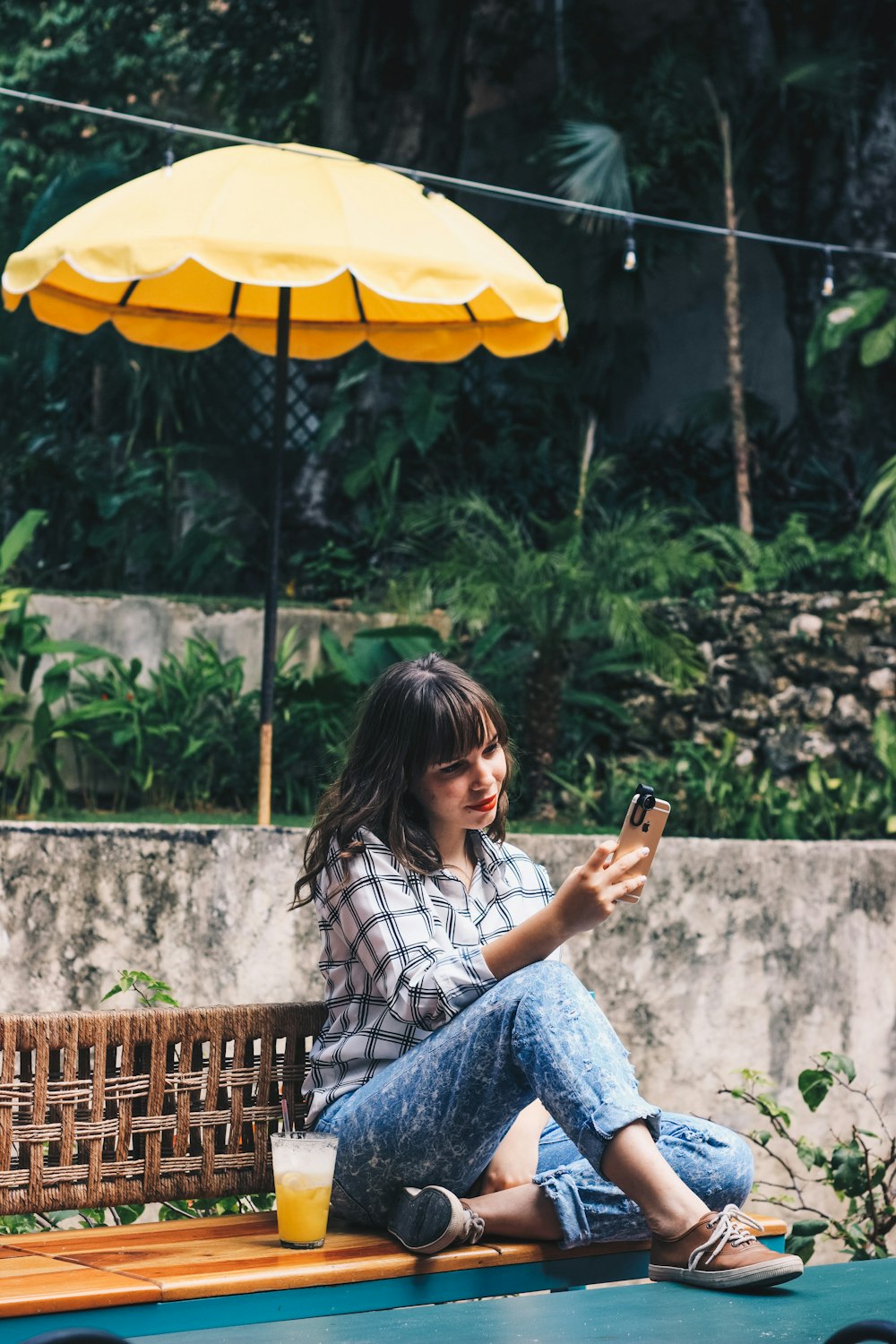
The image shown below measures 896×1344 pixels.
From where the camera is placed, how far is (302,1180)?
8.79 feet

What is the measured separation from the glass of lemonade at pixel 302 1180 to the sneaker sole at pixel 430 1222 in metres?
0.15

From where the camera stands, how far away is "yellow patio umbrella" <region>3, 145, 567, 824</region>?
14.8ft

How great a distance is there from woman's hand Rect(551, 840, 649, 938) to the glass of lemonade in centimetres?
52

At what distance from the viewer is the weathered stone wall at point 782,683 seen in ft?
25.9

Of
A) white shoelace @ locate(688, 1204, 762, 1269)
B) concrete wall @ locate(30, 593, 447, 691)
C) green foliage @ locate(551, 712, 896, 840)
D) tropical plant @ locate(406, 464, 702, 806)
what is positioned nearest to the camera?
white shoelace @ locate(688, 1204, 762, 1269)

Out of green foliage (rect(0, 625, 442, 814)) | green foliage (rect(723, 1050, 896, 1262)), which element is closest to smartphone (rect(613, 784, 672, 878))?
green foliage (rect(723, 1050, 896, 1262))

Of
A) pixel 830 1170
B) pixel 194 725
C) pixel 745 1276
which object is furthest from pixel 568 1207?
pixel 194 725

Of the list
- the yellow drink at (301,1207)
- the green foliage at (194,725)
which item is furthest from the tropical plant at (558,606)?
the yellow drink at (301,1207)

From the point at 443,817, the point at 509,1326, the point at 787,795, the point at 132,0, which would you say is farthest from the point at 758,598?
the point at 132,0

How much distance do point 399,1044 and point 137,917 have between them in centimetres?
181

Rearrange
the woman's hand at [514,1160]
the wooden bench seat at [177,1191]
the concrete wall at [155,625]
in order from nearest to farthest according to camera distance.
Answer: the wooden bench seat at [177,1191]
the woman's hand at [514,1160]
the concrete wall at [155,625]

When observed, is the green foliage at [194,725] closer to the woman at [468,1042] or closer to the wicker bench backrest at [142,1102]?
the wicker bench backrest at [142,1102]

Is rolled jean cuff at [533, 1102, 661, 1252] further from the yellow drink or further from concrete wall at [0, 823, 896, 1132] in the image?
concrete wall at [0, 823, 896, 1132]

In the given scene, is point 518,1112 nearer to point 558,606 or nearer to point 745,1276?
point 745,1276
